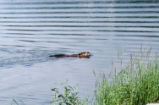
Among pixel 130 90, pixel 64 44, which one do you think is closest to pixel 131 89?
pixel 130 90

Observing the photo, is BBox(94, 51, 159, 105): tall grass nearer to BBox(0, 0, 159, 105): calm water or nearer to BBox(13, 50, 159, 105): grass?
BBox(13, 50, 159, 105): grass

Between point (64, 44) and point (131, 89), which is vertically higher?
point (131, 89)

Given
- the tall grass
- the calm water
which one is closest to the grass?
the tall grass

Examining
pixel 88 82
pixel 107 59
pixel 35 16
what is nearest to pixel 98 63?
pixel 107 59

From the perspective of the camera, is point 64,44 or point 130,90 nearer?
point 130,90

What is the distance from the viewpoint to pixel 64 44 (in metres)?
21.6

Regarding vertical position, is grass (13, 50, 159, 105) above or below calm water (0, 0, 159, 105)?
above

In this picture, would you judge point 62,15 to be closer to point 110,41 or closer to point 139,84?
point 110,41

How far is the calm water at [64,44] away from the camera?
13836 mm

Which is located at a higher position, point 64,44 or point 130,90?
point 130,90

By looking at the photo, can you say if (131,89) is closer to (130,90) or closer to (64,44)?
(130,90)

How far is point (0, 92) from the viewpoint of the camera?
1316 centimetres

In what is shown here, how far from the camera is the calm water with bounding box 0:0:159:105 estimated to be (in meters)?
13.8

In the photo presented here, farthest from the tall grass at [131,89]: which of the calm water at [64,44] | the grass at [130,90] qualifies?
the calm water at [64,44]
